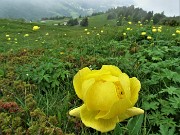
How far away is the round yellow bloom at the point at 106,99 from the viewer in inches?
61.7

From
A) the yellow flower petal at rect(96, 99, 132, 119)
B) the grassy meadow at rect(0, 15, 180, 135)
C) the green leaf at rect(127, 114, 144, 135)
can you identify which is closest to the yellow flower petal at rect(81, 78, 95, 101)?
the yellow flower petal at rect(96, 99, 132, 119)

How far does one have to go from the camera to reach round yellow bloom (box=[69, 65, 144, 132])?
5.15 ft

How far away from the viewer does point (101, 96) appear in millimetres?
1565

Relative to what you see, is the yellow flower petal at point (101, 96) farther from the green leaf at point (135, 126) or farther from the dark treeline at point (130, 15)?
the dark treeline at point (130, 15)

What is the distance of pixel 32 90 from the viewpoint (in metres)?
3.95

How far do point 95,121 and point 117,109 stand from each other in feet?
0.46

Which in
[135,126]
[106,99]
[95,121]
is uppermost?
[106,99]

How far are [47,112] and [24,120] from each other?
0.22 m

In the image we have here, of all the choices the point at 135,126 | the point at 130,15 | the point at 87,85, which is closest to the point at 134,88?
the point at 87,85

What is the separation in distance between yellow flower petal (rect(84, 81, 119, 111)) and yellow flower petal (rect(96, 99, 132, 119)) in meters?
0.02

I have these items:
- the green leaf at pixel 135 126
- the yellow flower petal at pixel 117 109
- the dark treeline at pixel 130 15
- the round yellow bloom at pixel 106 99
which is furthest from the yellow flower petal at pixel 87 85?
the dark treeline at pixel 130 15

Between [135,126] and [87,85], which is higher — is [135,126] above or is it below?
below

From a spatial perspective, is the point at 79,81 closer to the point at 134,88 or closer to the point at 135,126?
the point at 134,88

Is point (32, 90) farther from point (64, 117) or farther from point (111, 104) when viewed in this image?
point (111, 104)
